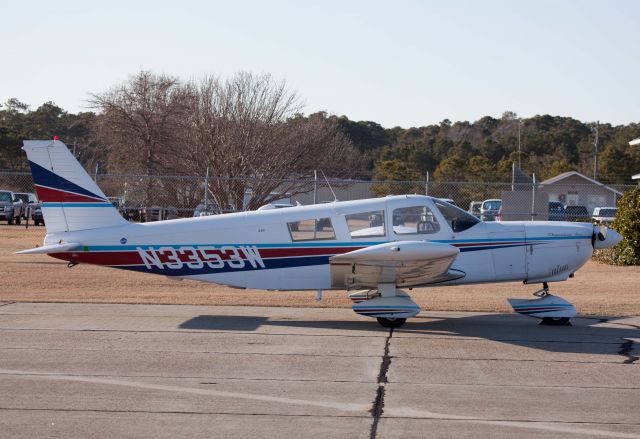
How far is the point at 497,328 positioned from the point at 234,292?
19.2ft

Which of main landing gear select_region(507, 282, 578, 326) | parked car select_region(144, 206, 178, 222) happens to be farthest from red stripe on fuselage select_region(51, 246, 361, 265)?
parked car select_region(144, 206, 178, 222)

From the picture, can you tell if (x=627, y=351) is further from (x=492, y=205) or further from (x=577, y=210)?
(x=492, y=205)

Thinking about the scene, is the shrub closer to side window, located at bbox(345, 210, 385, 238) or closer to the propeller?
the propeller

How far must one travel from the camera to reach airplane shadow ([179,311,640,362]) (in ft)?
35.3

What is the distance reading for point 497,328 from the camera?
12062 mm

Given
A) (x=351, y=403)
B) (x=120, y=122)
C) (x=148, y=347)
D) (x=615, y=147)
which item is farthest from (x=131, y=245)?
(x=615, y=147)

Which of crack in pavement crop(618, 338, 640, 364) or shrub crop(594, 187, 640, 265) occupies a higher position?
shrub crop(594, 187, 640, 265)

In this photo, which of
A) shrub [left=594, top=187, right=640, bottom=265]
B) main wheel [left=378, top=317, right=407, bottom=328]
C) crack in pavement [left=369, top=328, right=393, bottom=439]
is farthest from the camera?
shrub [left=594, top=187, right=640, bottom=265]

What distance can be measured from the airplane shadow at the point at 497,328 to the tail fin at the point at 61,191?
2190mm

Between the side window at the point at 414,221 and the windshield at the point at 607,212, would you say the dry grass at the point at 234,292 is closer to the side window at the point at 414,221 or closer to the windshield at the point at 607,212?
the side window at the point at 414,221

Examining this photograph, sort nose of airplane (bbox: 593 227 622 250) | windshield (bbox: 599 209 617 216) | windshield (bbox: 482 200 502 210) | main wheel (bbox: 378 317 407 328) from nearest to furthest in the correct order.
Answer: main wheel (bbox: 378 317 407 328)
nose of airplane (bbox: 593 227 622 250)
windshield (bbox: 599 209 617 216)
windshield (bbox: 482 200 502 210)

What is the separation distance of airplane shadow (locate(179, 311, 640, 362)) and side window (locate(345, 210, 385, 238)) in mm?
1333

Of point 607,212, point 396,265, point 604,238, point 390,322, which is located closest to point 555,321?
point 604,238

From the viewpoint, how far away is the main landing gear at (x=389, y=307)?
1172 cm
